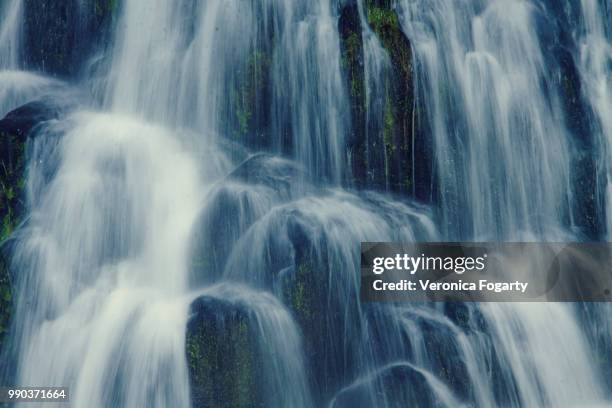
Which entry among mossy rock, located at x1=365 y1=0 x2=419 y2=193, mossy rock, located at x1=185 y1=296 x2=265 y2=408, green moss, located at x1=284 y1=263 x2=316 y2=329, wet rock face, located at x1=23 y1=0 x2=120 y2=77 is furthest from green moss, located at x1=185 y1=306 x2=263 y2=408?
wet rock face, located at x1=23 y1=0 x2=120 y2=77

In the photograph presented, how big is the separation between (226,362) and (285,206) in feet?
3.10

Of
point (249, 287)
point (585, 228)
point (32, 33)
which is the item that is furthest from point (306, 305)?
point (32, 33)

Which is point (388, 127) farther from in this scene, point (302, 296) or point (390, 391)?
point (390, 391)

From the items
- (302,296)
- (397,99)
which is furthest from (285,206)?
(397,99)

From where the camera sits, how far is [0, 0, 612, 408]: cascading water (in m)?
3.52

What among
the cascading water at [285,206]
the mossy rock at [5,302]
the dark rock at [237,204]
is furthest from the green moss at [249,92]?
the mossy rock at [5,302]

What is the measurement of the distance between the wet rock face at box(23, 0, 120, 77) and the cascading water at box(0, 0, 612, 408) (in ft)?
0.27

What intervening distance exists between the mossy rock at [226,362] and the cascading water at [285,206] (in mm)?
16

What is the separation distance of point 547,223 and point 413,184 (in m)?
0.80

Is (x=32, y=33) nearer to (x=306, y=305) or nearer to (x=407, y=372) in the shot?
(x=306, y=305)

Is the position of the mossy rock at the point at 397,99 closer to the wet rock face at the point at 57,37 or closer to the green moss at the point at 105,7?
the green moss at the point at 105,7

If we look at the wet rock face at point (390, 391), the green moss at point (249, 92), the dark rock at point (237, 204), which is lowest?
the wet rock face at point (390, 391)

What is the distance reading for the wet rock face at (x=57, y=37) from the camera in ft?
12.2

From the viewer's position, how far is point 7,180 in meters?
3.63
